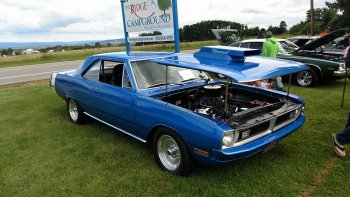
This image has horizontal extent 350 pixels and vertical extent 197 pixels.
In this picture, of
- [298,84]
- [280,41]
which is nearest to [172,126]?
[298,84]

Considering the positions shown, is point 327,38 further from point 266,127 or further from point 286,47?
point 266,127

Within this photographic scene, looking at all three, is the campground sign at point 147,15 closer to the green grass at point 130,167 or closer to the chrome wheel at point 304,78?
the green grass at point 130,167

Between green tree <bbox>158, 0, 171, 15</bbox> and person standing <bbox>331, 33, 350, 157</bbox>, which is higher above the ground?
green tree <bbox>158, 0, 171, 15</bbox>

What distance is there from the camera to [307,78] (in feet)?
29.4

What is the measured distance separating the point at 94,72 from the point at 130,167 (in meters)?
2.01

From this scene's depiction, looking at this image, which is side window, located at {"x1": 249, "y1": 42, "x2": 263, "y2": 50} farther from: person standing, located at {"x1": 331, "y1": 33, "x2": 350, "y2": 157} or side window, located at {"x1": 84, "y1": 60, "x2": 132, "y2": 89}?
side window, located at {"x1": 84, "y1": 60, "x2": 132, "y2": 89}

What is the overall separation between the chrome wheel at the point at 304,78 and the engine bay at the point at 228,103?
5.04 metres

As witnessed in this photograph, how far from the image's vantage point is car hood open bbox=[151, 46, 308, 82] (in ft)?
10.6

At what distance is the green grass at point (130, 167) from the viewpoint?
3.50 meters

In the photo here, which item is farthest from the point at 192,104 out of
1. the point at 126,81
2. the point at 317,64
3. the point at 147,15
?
the point at 317,64

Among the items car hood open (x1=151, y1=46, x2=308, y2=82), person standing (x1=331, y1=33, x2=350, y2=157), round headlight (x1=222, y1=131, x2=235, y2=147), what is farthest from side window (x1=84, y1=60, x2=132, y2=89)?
person standing (x1=331, y1=33, x2=350, y2=157)

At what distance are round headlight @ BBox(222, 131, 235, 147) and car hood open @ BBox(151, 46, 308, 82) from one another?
582 millimetres

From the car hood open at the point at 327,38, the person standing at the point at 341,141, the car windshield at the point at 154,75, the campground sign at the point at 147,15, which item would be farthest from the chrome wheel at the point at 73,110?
the car hood open at the point at 327,38

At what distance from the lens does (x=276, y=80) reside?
7.37 m
